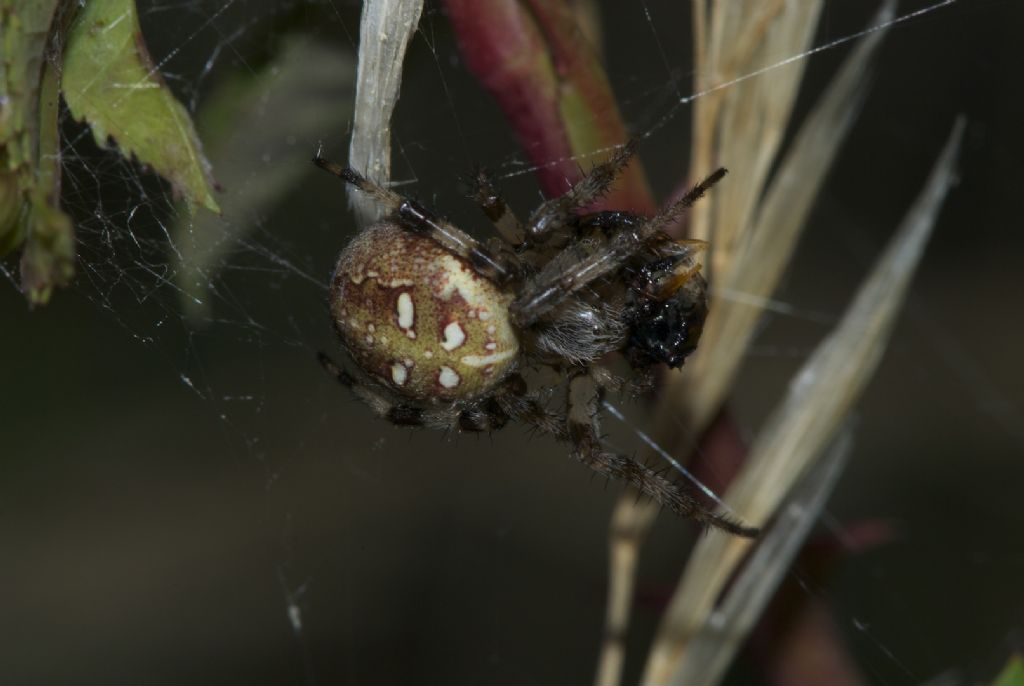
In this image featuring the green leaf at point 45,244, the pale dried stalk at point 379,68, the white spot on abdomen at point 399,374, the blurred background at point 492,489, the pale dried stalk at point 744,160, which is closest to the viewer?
the green leaf at point 45,244

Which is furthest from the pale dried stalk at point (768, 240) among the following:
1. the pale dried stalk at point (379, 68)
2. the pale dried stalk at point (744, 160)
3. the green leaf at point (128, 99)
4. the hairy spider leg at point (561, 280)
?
the green leaf at point (128, 99)

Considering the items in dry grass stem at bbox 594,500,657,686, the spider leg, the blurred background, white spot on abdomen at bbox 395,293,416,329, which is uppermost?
the spider leg

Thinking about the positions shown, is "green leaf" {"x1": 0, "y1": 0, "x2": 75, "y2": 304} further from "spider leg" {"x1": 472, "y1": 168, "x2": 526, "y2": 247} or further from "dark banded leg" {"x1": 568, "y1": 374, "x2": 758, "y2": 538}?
"dark banded leg" {"x1": 568, "y1": 374, "x2": 758, "y2": 538}

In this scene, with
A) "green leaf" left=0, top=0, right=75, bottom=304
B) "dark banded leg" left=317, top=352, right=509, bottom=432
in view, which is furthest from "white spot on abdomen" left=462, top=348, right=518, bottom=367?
"green leaf" left=0, top=0, right=75, bottom=304

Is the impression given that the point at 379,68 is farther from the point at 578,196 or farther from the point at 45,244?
the point at 45,244

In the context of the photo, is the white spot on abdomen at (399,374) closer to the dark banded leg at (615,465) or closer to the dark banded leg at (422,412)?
the dark banded leg at (422,412)

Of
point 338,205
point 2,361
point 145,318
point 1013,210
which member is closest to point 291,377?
point 2,361

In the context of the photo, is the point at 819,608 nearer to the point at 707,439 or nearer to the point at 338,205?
the point at 707,439
